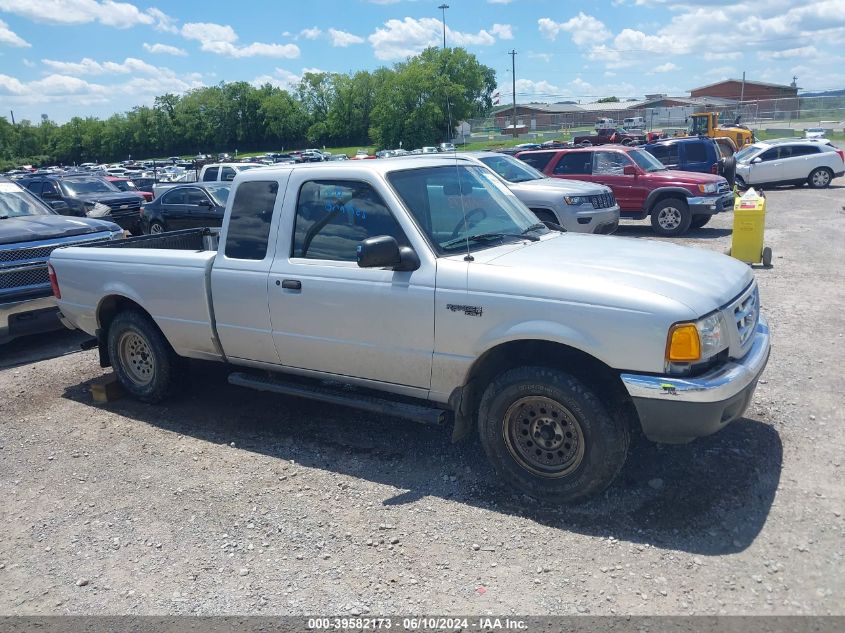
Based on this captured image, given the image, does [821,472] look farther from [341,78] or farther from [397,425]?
[341,78]

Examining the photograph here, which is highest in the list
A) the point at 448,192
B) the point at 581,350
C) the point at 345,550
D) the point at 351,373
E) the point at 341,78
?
the point at 341,78

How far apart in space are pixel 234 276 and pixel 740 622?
3.83 metres

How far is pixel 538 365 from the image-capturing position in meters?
4.09

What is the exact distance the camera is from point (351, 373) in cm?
486

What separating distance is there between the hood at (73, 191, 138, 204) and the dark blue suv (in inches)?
576

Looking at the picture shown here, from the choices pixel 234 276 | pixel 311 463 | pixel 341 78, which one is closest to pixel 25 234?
pixel 234 276

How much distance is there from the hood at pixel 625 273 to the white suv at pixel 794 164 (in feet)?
69.4

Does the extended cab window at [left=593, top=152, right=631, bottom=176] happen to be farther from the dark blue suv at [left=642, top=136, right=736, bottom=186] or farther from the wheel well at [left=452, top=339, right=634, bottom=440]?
the wheel well at [left=452, top=339, right=634, bottom=440]

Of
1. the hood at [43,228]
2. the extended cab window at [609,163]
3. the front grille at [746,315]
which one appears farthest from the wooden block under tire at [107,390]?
the extended cab window at [609,163]

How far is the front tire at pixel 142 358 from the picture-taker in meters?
5.99

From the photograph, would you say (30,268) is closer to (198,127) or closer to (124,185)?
(124,185)

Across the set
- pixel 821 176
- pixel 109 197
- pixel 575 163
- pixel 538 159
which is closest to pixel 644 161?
pixel 575 163

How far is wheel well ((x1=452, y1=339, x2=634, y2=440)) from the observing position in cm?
403

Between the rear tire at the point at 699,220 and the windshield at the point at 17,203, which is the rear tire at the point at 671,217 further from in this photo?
the windshield at the point at 17,203
